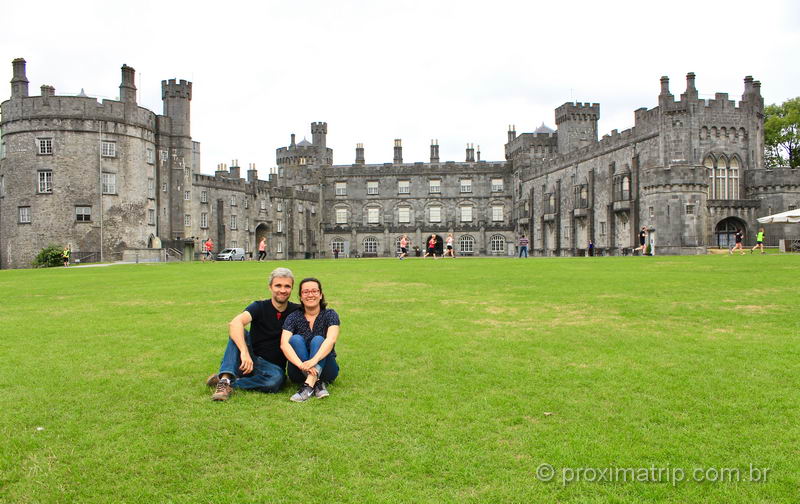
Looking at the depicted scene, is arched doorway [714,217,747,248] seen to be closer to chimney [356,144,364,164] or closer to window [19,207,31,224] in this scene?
chimney [356,144,364,164]

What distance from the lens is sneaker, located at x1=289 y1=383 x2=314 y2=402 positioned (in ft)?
20.1

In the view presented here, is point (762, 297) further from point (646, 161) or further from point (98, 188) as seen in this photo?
point (98, 188)

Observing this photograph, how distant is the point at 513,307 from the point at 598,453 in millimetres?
7540

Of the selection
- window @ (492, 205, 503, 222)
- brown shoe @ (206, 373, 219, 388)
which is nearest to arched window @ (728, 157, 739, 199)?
window @ (492, 205, 503, 222)

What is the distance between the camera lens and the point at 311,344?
674cm

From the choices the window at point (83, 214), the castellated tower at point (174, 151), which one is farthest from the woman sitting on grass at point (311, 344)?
the castellated tower at point (174, 151)

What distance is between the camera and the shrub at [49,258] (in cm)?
3988

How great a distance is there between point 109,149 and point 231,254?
13.8 m

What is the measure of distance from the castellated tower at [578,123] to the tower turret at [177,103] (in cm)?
4016

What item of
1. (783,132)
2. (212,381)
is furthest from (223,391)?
(783,132)

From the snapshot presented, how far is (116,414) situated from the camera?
5668mm

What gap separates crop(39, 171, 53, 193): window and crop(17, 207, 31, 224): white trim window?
178 centimetres

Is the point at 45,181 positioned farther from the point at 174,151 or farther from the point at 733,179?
the point at 733,179

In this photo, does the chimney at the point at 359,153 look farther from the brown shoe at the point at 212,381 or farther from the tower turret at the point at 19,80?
the brown shoe at the point at 212,381
